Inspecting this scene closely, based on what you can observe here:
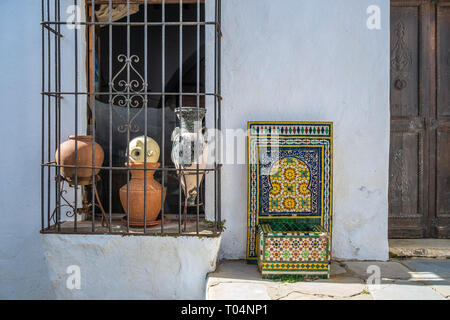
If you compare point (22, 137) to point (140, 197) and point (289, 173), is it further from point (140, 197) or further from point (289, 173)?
point (289, 173)

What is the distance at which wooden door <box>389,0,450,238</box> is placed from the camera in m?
3.43

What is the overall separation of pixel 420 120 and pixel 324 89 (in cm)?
99

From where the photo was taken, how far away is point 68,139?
3.30 metres

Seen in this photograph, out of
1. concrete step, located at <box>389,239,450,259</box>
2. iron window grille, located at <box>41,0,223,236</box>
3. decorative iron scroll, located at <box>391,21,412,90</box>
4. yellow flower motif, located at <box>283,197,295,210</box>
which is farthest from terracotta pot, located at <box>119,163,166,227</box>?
decorative iron scroll, located at <box>391,21,412,90</box>

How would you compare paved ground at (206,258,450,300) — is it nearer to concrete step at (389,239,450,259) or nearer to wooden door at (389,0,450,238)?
concrete step at (389,239,450,259)

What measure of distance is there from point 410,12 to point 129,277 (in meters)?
3.30

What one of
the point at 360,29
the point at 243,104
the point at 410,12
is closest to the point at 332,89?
the point at 360,29

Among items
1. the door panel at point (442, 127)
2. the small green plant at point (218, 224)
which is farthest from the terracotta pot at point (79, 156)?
the door panel at point (442, 127)

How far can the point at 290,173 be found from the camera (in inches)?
121

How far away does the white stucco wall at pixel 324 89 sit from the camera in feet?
10.5

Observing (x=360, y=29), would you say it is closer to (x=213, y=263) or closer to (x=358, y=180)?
(x=358, y=180)

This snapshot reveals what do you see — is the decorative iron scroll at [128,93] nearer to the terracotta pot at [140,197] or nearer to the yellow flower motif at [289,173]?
the terracotta pot at [140,197]

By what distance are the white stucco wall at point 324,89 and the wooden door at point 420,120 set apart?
316 mm

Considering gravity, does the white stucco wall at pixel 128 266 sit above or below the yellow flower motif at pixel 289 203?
below
